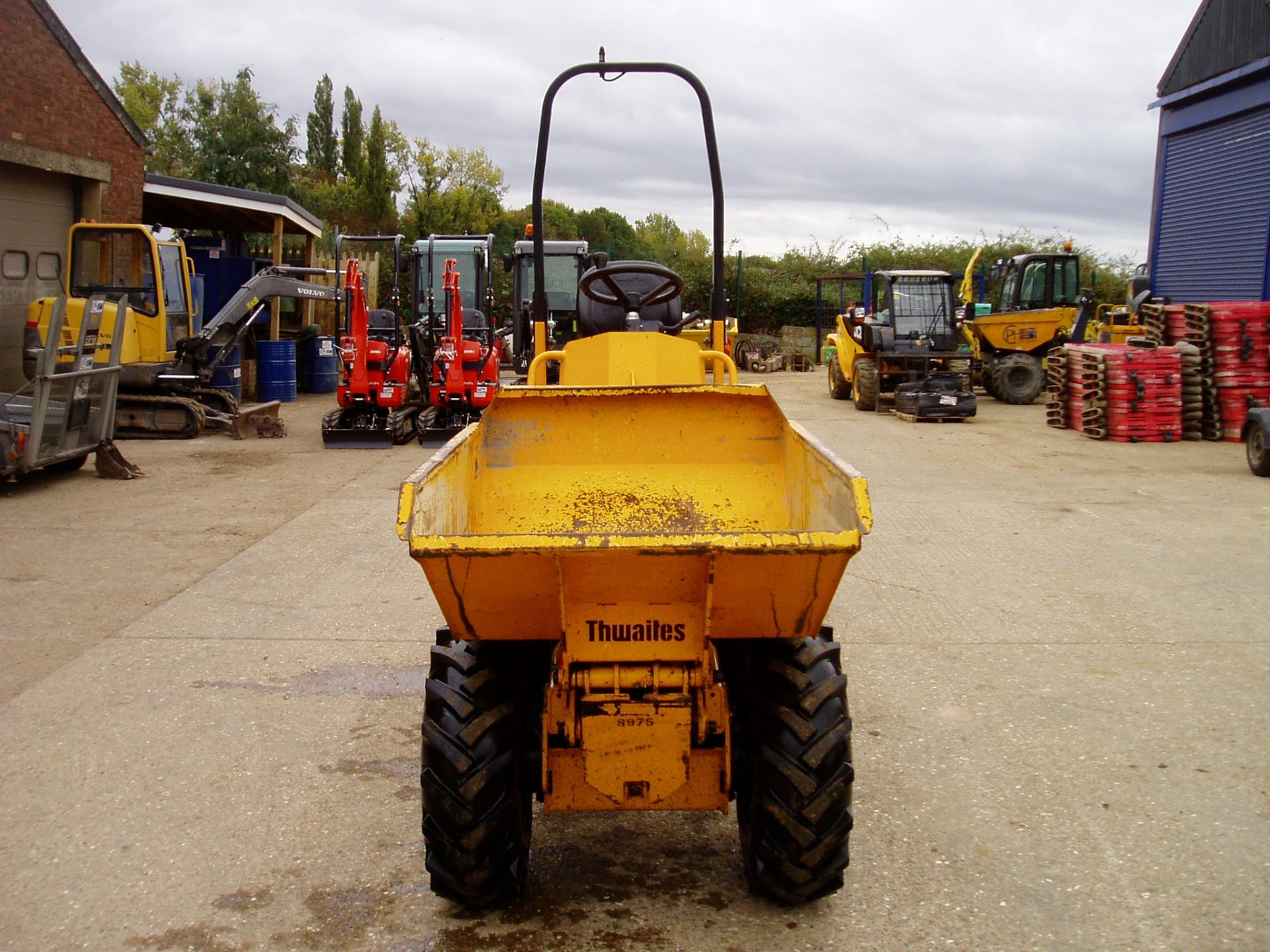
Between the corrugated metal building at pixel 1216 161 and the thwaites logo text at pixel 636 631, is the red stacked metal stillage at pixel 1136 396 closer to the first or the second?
the corrugated metal building at pixel 1216 161

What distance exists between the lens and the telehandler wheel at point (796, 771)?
10.0 ft

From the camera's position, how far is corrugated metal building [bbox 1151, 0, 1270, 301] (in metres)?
16.4

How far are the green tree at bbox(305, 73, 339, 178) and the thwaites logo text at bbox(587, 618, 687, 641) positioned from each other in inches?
2498

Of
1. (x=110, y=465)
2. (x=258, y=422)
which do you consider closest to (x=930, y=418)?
(x=258, y=422)

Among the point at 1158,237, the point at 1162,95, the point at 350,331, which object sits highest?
the point at 1162,95

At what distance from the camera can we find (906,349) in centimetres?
1823

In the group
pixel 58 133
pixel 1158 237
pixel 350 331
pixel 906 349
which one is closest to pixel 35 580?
pixel 350 331

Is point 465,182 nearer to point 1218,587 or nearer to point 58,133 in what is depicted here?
point 58,133

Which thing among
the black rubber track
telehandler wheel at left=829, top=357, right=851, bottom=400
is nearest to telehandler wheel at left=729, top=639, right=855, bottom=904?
telehandler wheel at left=829, top=357, right=851, bottom=400

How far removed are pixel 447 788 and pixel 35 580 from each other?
5.09m

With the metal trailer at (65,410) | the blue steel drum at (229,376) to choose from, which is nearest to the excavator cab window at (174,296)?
the blue steel drum at (229,376)

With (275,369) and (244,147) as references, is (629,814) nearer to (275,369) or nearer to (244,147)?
(275,369)

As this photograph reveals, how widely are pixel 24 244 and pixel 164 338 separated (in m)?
3.04

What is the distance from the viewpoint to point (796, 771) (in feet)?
10.0
